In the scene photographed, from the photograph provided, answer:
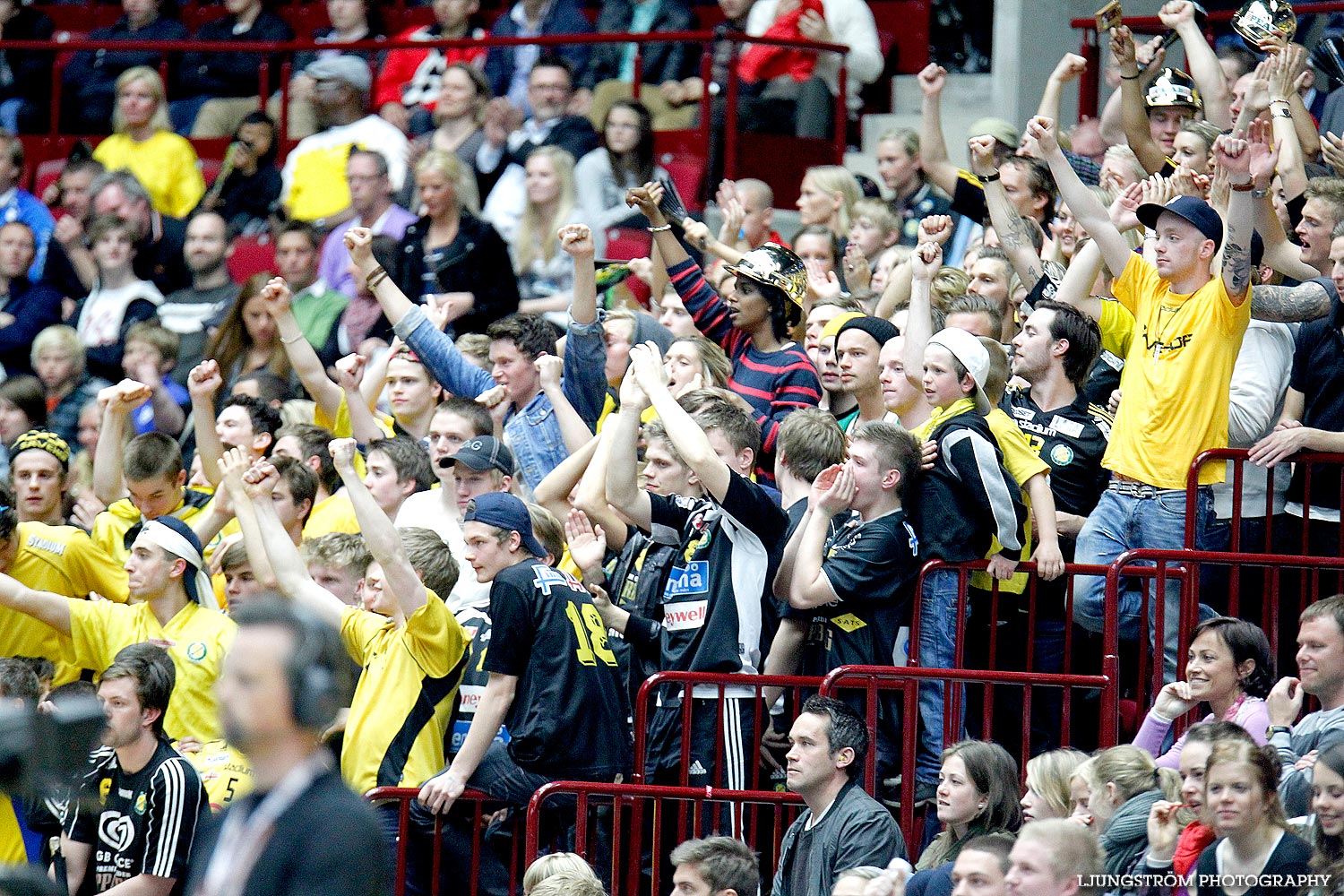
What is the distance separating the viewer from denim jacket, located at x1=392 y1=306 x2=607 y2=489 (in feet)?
29.4

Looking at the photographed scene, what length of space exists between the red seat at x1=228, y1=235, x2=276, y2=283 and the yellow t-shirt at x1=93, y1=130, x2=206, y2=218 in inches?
19.9

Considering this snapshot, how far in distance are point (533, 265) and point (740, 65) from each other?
5.63 feet

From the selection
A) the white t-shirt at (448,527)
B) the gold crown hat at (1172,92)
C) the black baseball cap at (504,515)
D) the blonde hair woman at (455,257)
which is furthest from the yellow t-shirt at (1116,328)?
the blonde hair woman at (455,257)

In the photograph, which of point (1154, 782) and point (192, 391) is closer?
point (1154, 782)

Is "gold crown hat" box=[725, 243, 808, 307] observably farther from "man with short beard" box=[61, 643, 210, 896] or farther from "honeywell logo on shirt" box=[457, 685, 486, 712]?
"man with short beard" box=[61, 643, 210, 896]

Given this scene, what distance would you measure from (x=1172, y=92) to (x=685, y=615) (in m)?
4.07

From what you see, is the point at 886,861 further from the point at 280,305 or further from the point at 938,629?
the point at 280,305

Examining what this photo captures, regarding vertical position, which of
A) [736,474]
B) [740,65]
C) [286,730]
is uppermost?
[740,65]

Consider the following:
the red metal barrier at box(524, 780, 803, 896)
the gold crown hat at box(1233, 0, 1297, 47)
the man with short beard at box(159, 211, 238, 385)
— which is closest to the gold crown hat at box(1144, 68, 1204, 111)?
the gold crown hat at box(1233, 0, 1297, 47)

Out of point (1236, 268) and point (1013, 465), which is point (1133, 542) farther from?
point (1236, 268)

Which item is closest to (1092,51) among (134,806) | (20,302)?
(20,302)

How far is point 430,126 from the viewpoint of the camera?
43.3 ft

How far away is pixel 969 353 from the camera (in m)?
7.40

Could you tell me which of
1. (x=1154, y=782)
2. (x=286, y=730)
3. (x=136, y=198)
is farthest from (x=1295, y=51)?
(x=136, y=198)
